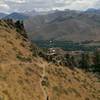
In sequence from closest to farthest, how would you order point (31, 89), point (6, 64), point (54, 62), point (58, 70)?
point (31, 89) → point (6, 64) → point (58, 70) → point (54, 62)

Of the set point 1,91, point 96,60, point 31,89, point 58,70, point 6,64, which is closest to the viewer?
point 1,91

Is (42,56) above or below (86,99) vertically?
above

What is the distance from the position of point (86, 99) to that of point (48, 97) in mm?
14423

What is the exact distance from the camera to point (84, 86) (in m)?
85.4

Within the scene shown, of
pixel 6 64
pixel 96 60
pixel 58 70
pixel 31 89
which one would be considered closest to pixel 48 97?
pixel 31 89

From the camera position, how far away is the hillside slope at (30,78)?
194 feet

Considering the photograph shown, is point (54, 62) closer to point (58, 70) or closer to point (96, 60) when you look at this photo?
point (58, 70)

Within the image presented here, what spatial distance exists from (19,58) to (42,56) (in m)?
15.4

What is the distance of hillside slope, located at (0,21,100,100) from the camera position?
194 ft

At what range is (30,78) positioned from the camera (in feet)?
223

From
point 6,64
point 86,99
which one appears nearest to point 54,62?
point 86,99

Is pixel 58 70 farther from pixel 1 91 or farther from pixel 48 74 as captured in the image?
pixel 1 91

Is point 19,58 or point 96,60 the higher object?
point 19,58

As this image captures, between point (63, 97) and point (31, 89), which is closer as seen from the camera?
point (31, 89)
